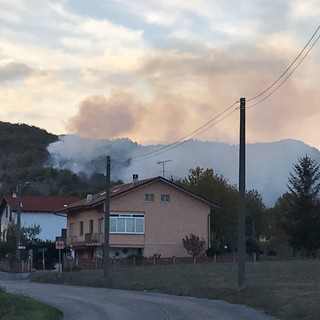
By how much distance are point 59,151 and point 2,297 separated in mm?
109193

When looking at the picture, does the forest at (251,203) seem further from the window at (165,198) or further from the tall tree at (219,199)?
the window at (165,198)

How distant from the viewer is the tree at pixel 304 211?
72.9m

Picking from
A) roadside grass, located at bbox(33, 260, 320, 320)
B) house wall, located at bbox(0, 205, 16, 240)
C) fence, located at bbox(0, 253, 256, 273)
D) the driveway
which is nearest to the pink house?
fence, located at bbox(0, 253, 256, 273)

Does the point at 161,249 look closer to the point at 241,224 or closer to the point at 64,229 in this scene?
the point at 64,229

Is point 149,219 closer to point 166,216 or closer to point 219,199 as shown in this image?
point 166,216

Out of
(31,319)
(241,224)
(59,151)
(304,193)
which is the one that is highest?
(59,151)

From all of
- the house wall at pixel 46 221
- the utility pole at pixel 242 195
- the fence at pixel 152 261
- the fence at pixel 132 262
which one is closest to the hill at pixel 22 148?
the house wall at pixel 46 221

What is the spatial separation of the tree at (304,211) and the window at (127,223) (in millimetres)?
12766

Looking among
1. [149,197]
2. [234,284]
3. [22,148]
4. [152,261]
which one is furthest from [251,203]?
[22,148]

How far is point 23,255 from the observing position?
7738cm

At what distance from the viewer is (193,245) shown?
231 feet

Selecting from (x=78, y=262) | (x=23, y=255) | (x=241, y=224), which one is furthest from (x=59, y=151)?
(x=241, y=224)

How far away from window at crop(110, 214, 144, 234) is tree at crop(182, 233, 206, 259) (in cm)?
397

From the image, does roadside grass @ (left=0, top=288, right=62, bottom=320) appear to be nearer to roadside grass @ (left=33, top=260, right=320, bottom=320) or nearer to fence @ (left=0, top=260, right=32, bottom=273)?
roadside grass @ (left=33, top=260, right=320, bottom=320)
